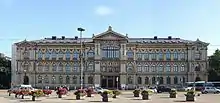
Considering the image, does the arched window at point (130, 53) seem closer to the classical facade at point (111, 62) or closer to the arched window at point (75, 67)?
the classical facade at point (111, 62)

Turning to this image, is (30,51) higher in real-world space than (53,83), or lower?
higher

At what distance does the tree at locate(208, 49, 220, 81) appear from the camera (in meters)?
125

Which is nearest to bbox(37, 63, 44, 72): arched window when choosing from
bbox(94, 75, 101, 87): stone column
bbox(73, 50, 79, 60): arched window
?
bbox(73, 50, 79, 60): arched window

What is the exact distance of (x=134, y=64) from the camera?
129 metres

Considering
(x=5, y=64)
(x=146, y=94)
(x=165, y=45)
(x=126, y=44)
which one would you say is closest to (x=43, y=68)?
(x=5, y=64)

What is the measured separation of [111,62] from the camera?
128500mm

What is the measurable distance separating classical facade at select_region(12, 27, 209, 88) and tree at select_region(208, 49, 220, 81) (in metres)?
1.89

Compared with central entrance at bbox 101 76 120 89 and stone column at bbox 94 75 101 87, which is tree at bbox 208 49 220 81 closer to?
central entrance at bbox 101 76 120 89

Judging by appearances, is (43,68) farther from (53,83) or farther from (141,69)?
(141,69)

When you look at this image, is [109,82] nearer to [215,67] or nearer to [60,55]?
[60,55]

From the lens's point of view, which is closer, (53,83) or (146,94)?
(146,94)

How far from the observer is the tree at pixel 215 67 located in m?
125

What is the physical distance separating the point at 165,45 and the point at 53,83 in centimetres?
3595

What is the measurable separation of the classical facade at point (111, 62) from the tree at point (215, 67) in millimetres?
1887
